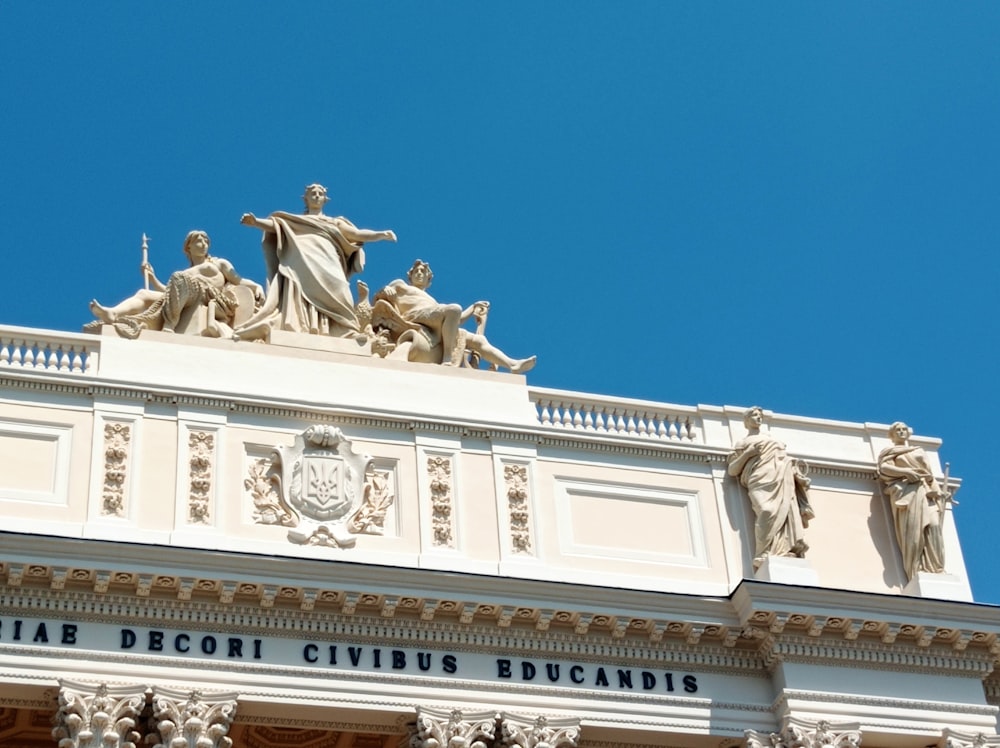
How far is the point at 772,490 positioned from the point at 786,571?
4.54ft

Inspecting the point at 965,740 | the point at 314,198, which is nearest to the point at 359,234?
the point at 314,198

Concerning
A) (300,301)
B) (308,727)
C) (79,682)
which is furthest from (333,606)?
(300,301)

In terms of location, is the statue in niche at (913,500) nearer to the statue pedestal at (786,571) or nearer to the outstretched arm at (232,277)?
the statue pedestal at (786,571)

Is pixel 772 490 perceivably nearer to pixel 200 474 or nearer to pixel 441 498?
pixel 441 498

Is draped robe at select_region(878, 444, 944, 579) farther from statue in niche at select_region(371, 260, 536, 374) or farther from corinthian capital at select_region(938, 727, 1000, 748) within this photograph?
statue in niche at select_region(371, 260, 536, 374)

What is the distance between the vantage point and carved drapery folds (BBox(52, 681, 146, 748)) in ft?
89.6

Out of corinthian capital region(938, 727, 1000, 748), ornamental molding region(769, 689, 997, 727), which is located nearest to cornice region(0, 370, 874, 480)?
ornamental molding region(769, 689, 997, 727)

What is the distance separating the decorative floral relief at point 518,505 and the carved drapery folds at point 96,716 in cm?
595

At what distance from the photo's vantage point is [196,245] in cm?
3269

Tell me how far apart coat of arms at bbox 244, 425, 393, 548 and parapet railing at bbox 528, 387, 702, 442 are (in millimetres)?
3005

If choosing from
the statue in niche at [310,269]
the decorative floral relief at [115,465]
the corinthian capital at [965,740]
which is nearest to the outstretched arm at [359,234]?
the statue in niche at [310,269]

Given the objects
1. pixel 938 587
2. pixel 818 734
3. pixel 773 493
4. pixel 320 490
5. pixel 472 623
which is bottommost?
pixel 818 734

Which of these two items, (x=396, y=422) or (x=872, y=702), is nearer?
(x=872, y=702)

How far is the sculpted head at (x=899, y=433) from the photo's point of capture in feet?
110
